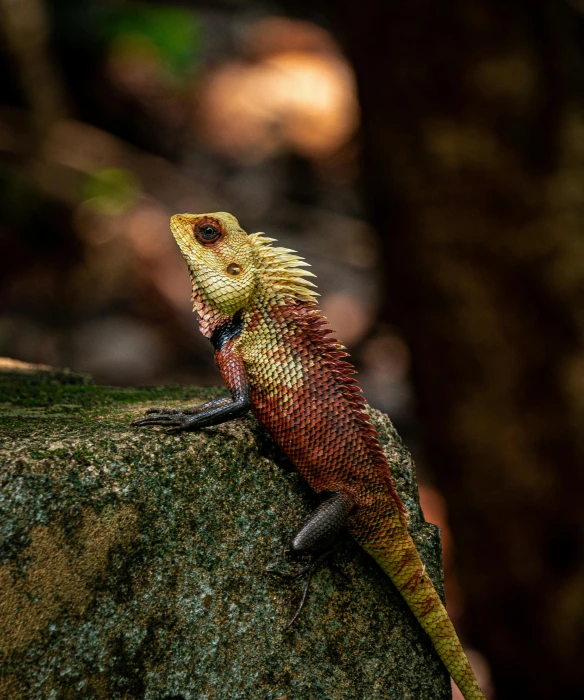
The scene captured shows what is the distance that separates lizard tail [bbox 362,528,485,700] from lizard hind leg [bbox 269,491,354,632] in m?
0.20

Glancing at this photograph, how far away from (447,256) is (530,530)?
1875 mm

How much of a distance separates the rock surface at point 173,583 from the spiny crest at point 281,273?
61 cm

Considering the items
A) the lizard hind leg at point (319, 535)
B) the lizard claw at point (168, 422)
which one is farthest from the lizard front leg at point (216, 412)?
the lizard hind leg at point (319, 535)

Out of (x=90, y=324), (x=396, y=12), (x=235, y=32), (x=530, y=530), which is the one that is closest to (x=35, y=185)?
(x=90, y=324)

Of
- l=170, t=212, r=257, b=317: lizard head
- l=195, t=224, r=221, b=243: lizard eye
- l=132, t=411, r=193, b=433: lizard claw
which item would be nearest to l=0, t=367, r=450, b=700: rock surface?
l=132, t=411, r=193, b=433: lizard claw

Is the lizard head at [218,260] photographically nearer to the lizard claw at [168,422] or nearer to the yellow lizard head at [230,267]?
the yellow lizard head at [230,267]

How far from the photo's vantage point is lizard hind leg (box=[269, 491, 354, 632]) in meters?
2.91

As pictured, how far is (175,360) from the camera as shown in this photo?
9.88 metres

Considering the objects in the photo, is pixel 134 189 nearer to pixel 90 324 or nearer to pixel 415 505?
pixel 90 324

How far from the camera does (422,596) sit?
309 cm

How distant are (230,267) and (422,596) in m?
1.56

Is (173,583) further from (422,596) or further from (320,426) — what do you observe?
(422,596)

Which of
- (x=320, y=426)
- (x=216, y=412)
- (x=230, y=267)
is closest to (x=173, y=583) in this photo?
(x=216, y=412)

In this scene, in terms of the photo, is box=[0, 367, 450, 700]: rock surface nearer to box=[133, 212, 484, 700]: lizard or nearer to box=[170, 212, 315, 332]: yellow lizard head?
box=[133, 212, 484, 700]: lizard
